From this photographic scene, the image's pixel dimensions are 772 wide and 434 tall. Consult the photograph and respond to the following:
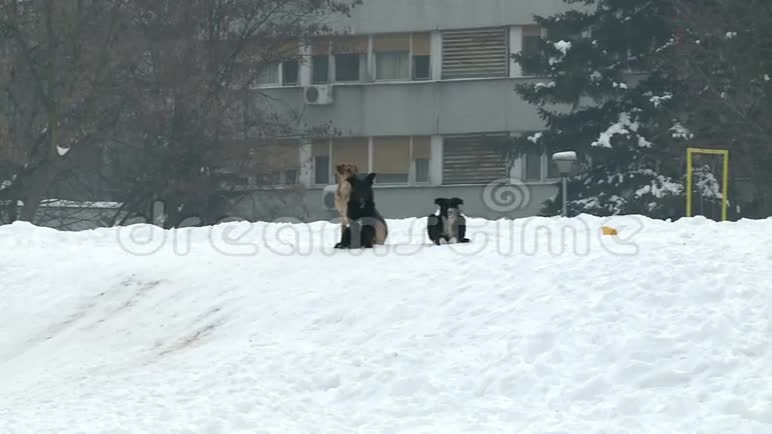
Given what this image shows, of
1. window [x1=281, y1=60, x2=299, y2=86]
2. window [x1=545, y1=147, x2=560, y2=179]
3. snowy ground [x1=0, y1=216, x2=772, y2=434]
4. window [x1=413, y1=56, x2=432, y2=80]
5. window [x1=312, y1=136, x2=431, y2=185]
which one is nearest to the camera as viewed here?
snowy ground [x1=0, y1=216, x2=772, y2=434]

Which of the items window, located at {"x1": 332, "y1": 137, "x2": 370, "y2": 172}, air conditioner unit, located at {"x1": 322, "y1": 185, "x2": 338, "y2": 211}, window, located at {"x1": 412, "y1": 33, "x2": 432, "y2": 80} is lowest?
air conditioner unit, located at {"x1": 322, "y1": 185, "x2": 338, "y2": 211}

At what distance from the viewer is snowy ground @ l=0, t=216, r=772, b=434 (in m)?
13.6

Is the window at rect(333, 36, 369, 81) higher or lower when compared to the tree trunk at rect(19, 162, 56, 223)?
higher

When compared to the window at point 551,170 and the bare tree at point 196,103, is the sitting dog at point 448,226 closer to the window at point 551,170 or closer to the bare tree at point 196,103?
the bare tree at point 196,103

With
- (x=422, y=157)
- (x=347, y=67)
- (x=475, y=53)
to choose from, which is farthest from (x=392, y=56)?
(x=422, y=157)

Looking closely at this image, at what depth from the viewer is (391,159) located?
48469 mm

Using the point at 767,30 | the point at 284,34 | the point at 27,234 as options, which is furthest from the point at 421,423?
the point at 284,34

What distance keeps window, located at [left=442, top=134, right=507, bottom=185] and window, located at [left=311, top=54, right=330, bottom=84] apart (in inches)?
184

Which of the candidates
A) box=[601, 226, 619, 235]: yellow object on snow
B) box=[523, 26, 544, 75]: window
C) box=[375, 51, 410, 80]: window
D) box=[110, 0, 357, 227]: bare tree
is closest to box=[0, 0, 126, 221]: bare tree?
box=[110, 0, 357, 227]: bare tree

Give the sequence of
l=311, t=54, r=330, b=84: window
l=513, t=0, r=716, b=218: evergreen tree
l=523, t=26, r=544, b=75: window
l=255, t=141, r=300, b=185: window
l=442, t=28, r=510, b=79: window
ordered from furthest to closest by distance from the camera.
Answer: l=311, t=54, r=330, b=84: window < l=442, t=28, r=510, b=79: window < l=523, t=26, r=544, b=75: window < l=513, t=0, r=716, b=218: evergreen tree < l=255, t=141, r=300, b=185: window

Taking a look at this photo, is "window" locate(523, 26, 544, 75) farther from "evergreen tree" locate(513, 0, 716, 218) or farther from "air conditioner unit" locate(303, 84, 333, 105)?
"air conditioner unit" locate(303, 84, 333, 105)

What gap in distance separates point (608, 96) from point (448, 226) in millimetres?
24031

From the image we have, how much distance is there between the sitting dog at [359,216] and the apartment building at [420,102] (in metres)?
24.8

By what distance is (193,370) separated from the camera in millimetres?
15438
